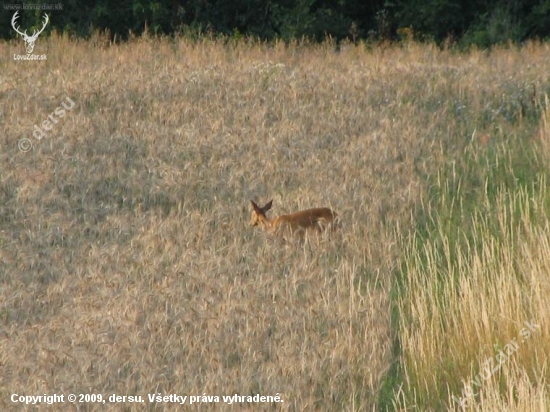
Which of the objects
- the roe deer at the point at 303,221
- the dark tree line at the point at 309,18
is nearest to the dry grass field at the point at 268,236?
the roe deer at the point at 303,221

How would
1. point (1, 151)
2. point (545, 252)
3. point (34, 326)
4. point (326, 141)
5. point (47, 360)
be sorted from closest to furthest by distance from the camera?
Result: point (47, 360) < point (34, 326) < point (545, 252) < point (1, 151) < point (326, 141)

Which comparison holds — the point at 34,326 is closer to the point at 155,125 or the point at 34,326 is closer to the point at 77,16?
the point at 155,125

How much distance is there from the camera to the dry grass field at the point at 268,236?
6520mm

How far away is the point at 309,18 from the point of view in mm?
21984

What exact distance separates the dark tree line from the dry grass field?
6.55 metres

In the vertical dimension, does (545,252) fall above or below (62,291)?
above

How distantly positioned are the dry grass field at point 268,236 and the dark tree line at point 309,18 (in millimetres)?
6546

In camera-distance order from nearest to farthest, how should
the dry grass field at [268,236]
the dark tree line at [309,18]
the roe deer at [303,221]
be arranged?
1. the dry grass field at [268,236]
2. the roe deer at [303,221]
3. the dark tree line at [309,18]

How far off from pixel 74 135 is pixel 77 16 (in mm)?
11783

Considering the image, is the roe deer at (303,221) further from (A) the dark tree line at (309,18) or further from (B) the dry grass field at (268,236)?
(A) the dark tree line at (309,18)

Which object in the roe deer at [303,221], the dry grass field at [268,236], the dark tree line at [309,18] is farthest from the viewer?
the dark tree line at [309,18]

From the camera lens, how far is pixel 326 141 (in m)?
11.5

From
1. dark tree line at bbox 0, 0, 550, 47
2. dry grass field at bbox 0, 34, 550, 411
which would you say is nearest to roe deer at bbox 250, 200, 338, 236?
dry grass field at bbox 0, 34, 550, 411

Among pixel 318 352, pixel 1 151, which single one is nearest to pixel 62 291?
pixel 318 352
